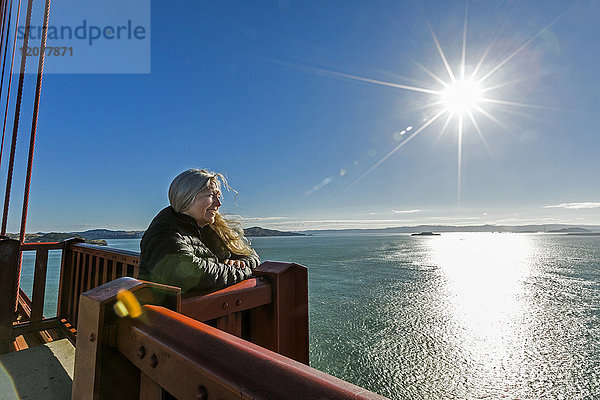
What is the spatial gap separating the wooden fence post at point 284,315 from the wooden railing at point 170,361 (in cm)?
56

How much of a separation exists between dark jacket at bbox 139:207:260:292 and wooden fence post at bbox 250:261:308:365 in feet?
0.47

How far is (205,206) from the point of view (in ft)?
5.12

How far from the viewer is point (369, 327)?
448 inches

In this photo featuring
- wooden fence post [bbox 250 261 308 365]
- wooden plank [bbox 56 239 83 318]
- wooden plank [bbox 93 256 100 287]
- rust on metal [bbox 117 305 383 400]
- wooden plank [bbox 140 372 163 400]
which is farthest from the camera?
wooden plank [bbox 56 239 83 318]

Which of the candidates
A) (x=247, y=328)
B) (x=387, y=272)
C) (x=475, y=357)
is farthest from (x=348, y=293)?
(x=247, y=328)

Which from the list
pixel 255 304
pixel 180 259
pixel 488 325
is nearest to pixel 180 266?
pixel 180 259

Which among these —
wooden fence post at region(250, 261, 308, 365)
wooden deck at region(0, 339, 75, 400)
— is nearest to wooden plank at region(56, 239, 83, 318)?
wooden deck at region(0, 339, 75, 400)

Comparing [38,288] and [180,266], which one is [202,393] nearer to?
[180,266]

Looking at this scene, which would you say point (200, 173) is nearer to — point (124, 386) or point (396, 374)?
point (124, 386)

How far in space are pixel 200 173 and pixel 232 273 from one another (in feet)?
2.07

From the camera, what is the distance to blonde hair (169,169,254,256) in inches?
60.0

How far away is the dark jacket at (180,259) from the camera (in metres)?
1.15

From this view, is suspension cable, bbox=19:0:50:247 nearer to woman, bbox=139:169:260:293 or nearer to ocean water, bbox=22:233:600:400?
woman, bbox=139:169:260:293

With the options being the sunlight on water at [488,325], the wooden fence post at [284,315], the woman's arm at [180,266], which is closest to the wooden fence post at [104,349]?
the woman's arm at [180,266]
